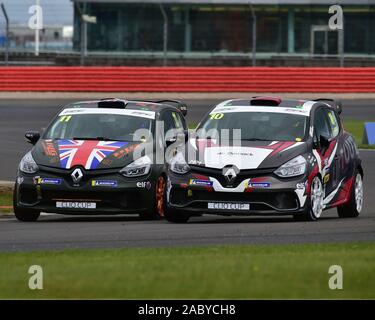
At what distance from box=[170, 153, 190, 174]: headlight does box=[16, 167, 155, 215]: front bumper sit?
2.19 ft

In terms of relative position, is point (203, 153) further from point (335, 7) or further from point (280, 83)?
point (335, 7)

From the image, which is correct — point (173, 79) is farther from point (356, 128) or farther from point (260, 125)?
point (260, 125)

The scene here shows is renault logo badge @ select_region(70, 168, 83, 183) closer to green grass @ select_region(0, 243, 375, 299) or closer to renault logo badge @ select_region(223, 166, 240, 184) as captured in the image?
renault logo badge @ select_region(223, 166, 240, 184)

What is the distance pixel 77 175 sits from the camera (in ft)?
52.6

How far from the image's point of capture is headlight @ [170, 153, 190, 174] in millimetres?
15477

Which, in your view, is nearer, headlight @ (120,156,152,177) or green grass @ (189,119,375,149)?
headlight @ (120,156,152,177)

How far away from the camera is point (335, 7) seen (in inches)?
2116

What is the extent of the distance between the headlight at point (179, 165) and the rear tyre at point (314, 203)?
4.73 ft

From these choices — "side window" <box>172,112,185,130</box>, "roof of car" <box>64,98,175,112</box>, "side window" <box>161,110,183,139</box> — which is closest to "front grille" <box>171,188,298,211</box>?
"side window" <box>161,110,183,139</box>

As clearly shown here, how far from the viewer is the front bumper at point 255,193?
49.7 ft

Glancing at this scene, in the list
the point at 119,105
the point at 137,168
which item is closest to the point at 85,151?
the point at 137,168

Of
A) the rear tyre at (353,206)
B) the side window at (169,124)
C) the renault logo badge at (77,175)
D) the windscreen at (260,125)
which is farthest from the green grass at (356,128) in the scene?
the renault logo badge at (77,175)
